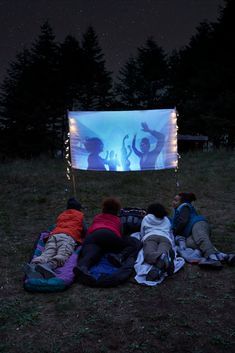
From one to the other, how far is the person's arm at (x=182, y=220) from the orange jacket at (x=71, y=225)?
2009mm

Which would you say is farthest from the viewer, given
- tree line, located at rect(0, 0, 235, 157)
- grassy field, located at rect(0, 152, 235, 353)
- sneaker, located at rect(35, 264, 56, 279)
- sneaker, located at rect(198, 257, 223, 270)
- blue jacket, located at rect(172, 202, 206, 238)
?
tree line, located at rect(0, 0, 235, 157)

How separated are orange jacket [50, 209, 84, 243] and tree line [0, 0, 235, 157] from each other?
83.5ft

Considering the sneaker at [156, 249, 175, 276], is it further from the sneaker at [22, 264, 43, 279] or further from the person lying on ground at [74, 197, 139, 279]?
the sneaker at [22, 264, 43, 279]

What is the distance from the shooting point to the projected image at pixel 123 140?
9273 mm

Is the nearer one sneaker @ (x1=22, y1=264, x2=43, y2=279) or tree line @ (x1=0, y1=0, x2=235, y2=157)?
sneaker @ (x1=22, y1=264, x2=43, y2=279)

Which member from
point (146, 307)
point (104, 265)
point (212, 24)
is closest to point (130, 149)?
point (104, 265)

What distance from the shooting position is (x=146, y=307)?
452 cm

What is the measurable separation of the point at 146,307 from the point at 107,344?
3.33 feet

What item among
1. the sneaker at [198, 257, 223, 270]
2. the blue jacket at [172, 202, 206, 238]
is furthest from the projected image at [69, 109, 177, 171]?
the sneaker at [198, 257, 223, 270]

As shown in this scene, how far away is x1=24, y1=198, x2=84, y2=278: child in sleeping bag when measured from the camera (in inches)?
202

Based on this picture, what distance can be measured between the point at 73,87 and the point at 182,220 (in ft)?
101

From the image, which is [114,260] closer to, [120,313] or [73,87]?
[120,313]

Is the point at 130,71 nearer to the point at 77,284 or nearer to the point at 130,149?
the point at 130,149

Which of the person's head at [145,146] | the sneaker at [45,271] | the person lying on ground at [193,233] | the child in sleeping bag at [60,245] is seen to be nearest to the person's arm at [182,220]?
the person lying on ground at [193,233]
